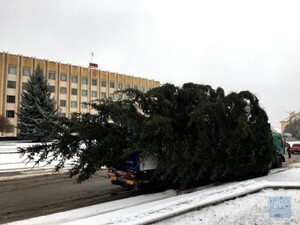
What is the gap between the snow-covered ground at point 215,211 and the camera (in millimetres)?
6438

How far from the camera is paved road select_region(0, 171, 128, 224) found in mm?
8430

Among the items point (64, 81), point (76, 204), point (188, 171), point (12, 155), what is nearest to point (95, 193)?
point (76, 204)

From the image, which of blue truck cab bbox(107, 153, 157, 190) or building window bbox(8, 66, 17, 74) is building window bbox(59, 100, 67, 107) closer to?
building window bbox(8, 66, 17, 74)

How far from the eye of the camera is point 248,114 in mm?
12766

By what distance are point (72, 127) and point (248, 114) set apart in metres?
7.59

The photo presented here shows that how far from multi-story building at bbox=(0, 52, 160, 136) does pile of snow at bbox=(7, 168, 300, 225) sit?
1512 inches

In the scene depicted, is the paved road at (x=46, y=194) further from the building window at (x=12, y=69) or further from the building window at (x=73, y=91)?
the building window at (x=73, y=91)

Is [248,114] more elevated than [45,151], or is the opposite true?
[248,114]

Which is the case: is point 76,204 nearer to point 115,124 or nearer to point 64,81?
point 115,124

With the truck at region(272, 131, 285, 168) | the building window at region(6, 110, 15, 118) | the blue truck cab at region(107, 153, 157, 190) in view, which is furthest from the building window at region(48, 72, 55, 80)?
the blue truck cab at region(107, 153, 157, 190)

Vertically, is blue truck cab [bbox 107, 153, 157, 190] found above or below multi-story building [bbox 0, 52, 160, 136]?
below

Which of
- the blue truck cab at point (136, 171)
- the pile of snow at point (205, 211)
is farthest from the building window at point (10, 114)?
the pile of snow at point (205, 211)

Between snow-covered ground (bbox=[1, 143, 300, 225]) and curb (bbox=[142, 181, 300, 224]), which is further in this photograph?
snow-covered ground (bbox=[1, 143, 300, 225])

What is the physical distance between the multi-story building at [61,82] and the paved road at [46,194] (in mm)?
32460
